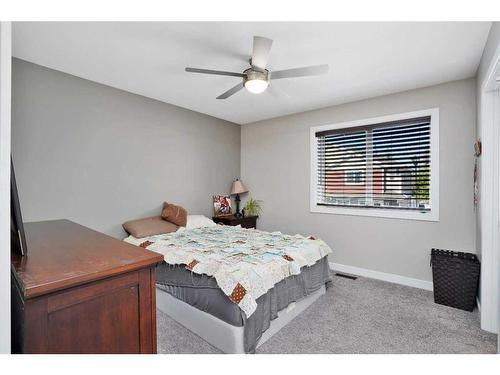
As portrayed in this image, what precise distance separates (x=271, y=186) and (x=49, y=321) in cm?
382

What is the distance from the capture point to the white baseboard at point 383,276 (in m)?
3.13

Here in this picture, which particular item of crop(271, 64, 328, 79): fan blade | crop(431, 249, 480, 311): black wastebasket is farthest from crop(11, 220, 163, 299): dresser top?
crop(431, 249, 480, 311): black wastebasket

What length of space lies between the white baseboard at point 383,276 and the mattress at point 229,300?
1.24 meters

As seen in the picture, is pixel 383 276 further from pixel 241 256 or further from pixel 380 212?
pixel 241 256

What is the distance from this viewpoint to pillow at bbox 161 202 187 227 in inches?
136

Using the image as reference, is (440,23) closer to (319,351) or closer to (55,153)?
(319,351)

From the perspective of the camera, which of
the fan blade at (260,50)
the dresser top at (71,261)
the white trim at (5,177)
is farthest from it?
the fan blade at (260,50)

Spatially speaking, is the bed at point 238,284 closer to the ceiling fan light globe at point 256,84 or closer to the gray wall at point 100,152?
the gray wall at point 100,152

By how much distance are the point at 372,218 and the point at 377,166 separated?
71 cm

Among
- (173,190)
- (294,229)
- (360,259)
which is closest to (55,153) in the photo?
(173,190)

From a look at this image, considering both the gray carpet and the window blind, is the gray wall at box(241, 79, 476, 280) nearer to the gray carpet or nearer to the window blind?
the window blind

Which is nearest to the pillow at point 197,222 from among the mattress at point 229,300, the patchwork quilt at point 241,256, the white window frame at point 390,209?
the patchwork quilt at point 241,256

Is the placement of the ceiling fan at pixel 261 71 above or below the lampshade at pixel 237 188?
above

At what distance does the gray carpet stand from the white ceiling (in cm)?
A: 239
